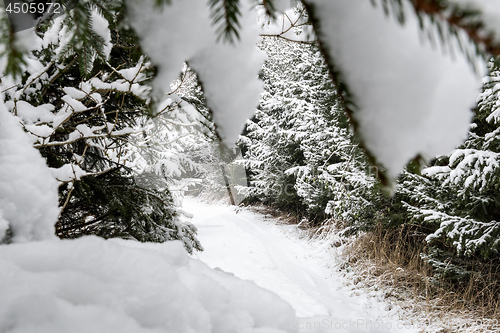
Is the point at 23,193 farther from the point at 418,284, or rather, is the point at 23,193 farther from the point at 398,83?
the point at 418,284

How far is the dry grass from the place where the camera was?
3.10m

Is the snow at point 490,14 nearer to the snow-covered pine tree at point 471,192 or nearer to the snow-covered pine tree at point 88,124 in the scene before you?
the snow-covered pine tree at point 88,124

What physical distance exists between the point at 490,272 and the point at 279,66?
7.62m

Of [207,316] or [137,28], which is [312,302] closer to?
[207,316]

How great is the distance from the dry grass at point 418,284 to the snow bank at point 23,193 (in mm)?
3716

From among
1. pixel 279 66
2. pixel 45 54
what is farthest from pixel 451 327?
pixel 279 66

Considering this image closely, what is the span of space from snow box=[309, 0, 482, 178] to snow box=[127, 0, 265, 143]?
226mm

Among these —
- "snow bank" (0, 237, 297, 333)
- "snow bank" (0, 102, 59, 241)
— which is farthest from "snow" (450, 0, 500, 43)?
"snow bank" (0, 102, 59, 241)

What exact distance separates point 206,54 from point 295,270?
198 inches

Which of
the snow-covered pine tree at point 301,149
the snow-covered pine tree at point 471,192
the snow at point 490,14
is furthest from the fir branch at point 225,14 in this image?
the snow-covered pine tree at point 301,149

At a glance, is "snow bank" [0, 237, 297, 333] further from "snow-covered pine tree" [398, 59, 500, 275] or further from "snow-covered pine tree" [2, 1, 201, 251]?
"snow-covered pine tree" [398, 59, 500, 275]

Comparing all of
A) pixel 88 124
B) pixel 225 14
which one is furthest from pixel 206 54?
pixel 88 124

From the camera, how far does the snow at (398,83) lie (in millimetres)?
390

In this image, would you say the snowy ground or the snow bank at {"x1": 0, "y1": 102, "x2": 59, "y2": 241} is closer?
the snow bank at {"x1": 0, "y1": 102, "x2": 59, "y2": 241}
